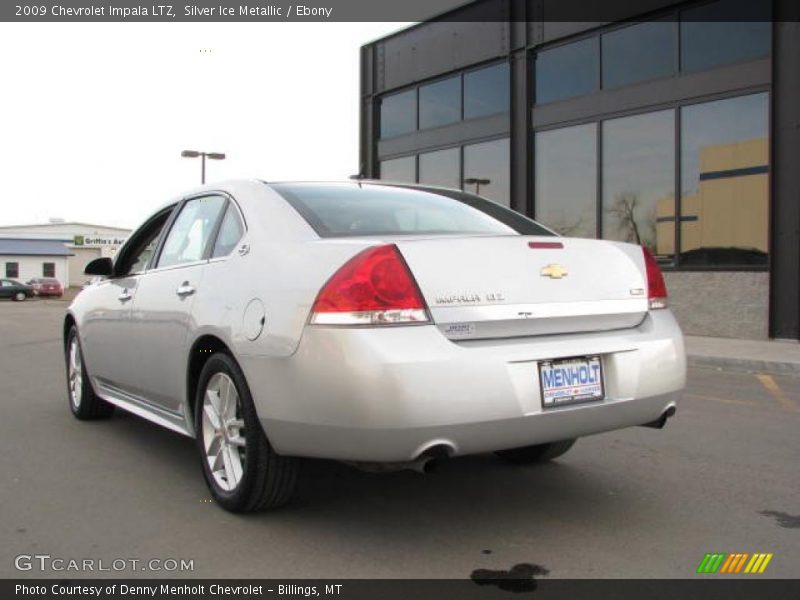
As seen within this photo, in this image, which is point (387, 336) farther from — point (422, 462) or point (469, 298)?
point (422, 462)

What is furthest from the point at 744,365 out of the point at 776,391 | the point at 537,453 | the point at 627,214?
the point at 537,453

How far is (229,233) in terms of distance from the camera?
3885 mm

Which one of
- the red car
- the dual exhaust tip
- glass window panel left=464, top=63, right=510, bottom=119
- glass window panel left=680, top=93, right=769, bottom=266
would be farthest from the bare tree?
the red car

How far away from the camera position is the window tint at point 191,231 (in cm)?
412

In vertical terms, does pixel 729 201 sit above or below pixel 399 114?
below

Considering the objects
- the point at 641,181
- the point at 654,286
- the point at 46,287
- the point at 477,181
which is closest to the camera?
the point at 654,286

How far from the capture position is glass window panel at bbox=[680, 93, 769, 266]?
12.7 meters

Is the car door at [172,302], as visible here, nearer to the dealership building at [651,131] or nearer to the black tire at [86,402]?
the black tire at [86,402]

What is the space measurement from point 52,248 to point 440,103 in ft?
193

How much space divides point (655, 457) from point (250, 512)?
2.55 m

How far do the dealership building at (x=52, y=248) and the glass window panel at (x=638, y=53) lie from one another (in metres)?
46.4

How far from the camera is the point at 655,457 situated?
15.4ft

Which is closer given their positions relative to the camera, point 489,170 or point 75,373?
point 75,373

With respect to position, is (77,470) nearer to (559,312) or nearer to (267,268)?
(267,268)
